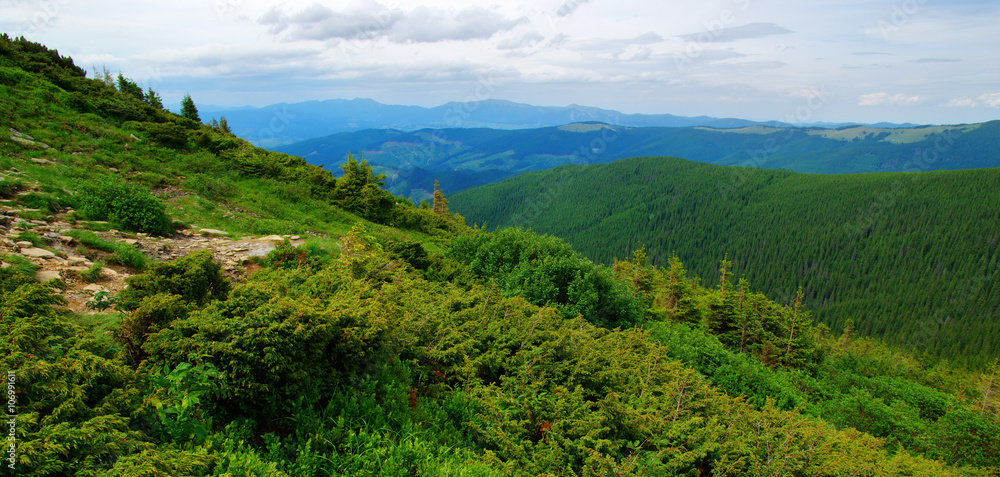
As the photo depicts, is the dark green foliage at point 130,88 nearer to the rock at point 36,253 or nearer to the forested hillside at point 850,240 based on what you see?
the rock at point 36,253

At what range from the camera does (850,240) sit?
160 meters

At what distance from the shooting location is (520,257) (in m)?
16.9

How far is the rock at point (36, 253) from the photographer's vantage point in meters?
7.87

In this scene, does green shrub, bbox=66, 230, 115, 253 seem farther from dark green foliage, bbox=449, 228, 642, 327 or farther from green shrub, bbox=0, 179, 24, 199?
dark green foliage, bbox=449, 228, 642, 327

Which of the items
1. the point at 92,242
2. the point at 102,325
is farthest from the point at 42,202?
the point at 102,325

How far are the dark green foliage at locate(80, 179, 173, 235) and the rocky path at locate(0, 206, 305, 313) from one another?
1.60 feet

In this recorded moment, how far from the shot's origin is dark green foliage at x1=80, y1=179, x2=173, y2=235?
1104 centimetres

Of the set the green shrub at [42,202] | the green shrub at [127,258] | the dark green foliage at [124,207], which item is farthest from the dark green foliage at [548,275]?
the green shrub at [42,202]

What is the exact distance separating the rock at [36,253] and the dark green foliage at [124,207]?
3013 millimetres

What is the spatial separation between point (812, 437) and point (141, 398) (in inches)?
349

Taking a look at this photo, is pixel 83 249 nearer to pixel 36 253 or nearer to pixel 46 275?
pixel 36 253

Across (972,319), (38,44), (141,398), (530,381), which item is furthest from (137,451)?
(972,319)

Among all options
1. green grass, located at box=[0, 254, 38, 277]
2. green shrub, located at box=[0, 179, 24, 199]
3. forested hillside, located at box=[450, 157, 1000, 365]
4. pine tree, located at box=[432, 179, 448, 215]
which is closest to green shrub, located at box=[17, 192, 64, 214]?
green shrub, located at box=[0, 179, 24, 199]

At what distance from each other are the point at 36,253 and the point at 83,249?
820mm
